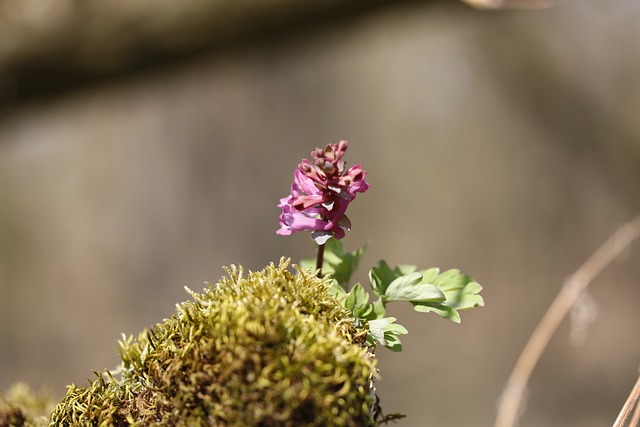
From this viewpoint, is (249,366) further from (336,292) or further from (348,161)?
(348,161)

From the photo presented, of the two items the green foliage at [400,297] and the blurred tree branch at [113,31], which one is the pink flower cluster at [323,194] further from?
the blurred tree branch at [113,31]

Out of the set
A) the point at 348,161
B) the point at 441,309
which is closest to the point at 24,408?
the point at 441,309

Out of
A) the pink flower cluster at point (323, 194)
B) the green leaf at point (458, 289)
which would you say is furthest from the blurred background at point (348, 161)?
the pink flower cluster at point (323, 194)

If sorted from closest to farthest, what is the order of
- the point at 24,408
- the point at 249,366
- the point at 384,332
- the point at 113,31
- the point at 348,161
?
the point at 249,366 → the point at 384,332 → the point at 24,408 → the point at 348,161 → the point at 113,31

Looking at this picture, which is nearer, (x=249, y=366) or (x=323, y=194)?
(x=249, y=366)

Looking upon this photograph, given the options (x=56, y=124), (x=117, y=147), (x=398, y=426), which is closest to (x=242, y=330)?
(x=398, y=426)

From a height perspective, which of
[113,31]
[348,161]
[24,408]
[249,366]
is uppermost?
[113,31]

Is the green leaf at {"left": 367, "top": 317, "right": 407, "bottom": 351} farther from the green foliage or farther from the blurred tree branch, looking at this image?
the blurred tree branch
